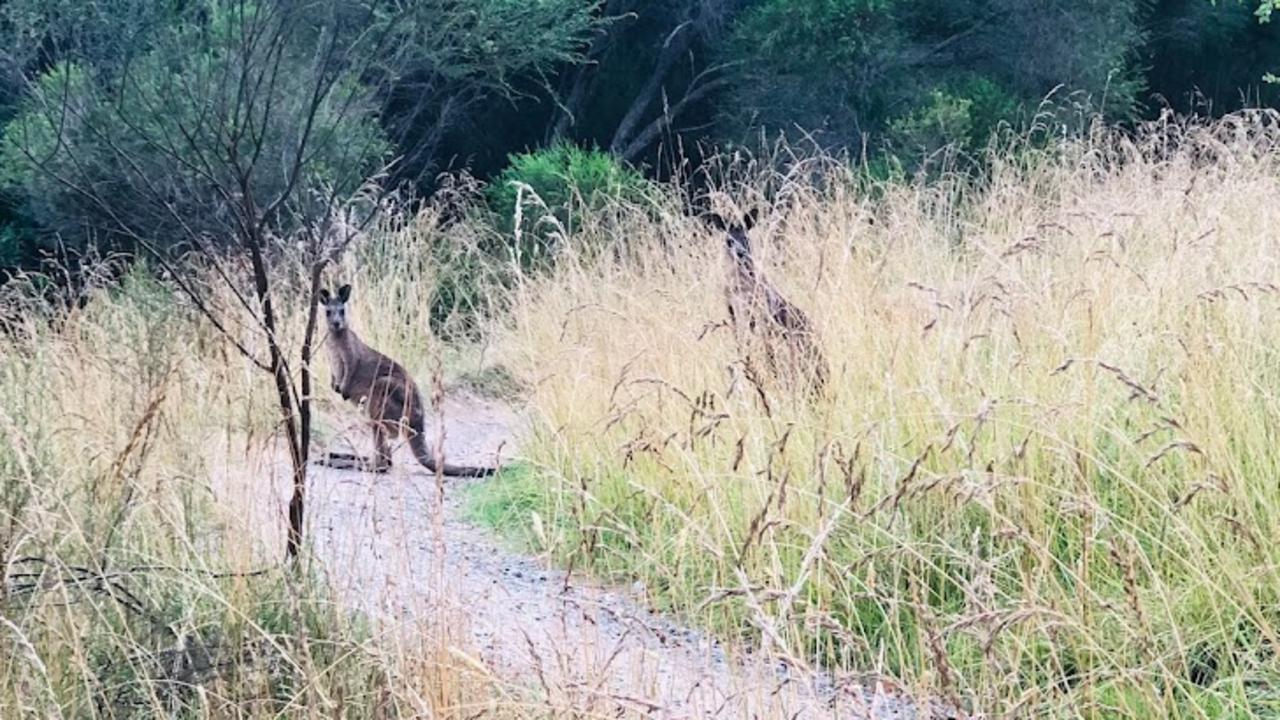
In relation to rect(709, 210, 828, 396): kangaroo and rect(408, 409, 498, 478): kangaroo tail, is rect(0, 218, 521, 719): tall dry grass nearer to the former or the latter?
rect(408, 409, 498, 478): kangaroo tail

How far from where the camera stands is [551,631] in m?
4.61

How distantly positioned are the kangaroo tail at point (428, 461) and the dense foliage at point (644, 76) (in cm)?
420

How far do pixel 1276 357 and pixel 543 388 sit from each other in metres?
3.55

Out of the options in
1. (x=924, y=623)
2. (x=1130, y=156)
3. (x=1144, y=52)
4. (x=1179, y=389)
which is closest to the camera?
(x=924, y=623)

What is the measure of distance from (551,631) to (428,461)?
316 cm

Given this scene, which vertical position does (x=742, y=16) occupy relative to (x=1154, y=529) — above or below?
above

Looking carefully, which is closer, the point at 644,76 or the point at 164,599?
the point at 164,599

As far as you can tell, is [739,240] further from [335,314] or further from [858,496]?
[858,496]

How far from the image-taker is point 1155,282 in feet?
18.3

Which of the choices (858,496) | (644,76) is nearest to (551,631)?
(858,496)

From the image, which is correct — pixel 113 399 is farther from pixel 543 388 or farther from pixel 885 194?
pixel 885 194

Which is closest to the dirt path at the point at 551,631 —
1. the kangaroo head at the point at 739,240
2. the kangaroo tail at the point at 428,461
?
the kangaroo tail at the point at 428,461

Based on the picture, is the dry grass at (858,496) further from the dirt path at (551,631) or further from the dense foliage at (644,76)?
the dense foliage at (644,76)

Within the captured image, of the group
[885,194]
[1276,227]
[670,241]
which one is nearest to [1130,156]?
[885,194]
